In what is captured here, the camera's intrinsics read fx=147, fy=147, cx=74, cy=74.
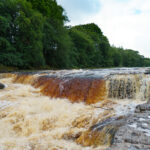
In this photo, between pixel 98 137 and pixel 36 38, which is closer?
pixel 98 137

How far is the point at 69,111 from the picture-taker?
476 centimetres

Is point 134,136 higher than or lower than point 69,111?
higher

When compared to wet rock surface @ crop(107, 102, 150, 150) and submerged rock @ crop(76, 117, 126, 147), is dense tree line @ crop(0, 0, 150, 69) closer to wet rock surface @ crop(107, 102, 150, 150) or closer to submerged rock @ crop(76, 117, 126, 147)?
submerged rock @ crop(76, 117, 126, 147)

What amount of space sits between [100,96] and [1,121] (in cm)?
366

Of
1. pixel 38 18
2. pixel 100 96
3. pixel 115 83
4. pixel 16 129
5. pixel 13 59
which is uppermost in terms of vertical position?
pixel 38 18

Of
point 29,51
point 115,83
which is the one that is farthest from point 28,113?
point 29,51

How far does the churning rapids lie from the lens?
291 cm

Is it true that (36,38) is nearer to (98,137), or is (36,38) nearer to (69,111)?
(69,111)

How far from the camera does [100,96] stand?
6.00m

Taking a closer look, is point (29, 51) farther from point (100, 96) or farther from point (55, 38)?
point (100, 96)

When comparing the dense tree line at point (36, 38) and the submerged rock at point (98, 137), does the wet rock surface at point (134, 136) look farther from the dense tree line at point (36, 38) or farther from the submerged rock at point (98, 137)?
the dense tree line at point (36, 38)

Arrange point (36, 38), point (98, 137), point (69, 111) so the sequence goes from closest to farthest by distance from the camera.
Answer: point (98, 137) → point (69, 111) → point (36, 38)

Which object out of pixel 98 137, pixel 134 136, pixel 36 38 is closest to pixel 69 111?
pixel 98 137

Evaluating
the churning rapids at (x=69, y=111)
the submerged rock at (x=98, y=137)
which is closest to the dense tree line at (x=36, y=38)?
the churning rapids at (x=69, y=111)
